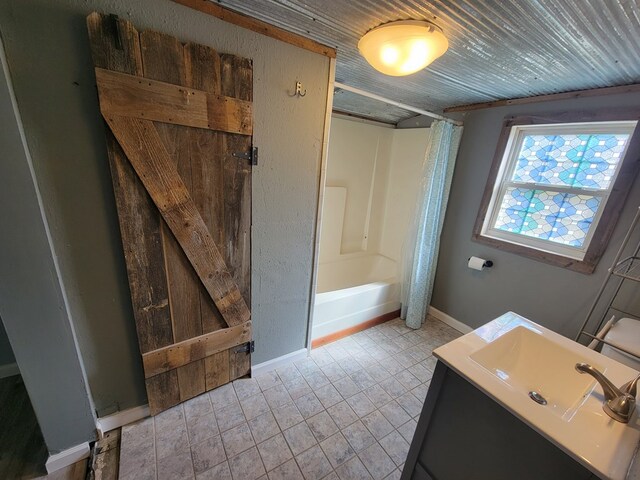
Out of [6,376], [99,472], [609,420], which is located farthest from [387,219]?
[6,376]

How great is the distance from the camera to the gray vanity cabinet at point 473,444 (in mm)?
761

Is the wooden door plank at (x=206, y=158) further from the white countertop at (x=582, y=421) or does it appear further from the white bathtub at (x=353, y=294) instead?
the white countertop at (x=582, y=421)

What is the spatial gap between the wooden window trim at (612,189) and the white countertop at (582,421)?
111 centimetres

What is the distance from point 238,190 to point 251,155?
0.20m

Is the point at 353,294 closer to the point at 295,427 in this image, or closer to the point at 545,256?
the point at 295,427

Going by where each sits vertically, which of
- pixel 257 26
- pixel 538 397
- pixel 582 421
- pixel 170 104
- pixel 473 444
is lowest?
pixel 473 444

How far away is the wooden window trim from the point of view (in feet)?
5.24

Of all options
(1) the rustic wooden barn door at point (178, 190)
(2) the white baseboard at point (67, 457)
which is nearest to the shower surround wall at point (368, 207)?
(1) the rustic wooden barn door at point (178, 190)

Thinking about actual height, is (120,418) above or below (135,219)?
below

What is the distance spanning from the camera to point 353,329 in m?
2.45

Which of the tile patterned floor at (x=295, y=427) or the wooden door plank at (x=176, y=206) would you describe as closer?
the wooden door plank at (x=176, y=206)

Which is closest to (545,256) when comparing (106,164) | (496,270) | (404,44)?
(496,270)

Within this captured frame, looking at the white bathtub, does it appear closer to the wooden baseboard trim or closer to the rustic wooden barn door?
the wooden baseboard trim

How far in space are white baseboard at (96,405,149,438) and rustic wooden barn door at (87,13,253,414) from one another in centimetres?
7
